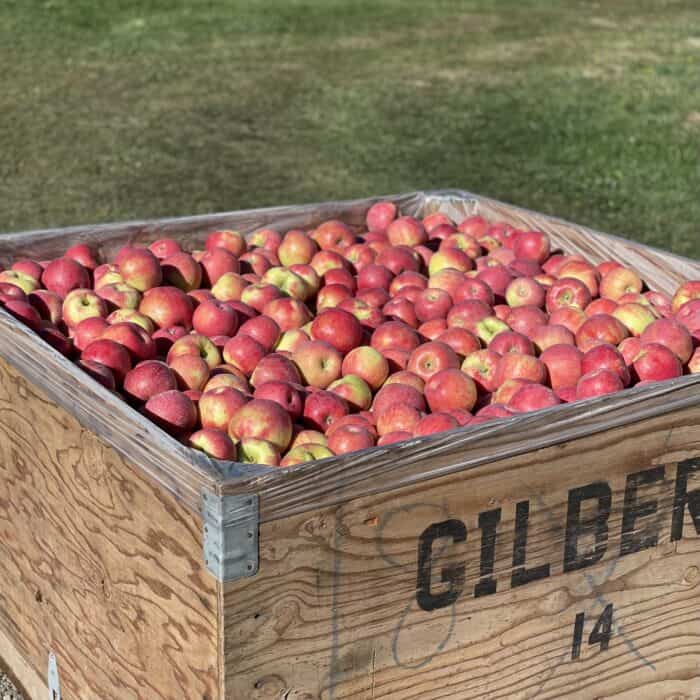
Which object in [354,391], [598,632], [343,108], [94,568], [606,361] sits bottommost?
[343,108]

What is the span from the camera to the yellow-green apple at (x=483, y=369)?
2.75 metres

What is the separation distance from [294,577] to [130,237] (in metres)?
1.93

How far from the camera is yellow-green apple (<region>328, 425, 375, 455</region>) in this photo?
2350mm

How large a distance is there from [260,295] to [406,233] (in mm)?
808

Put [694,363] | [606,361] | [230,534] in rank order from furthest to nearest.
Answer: [694,363], [606,361], [230,534]

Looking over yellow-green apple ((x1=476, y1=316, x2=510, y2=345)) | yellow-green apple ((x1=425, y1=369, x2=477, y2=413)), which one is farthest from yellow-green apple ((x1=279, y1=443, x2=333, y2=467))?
yellow-green apple ((x1=476, y1=316, x2=510, y2=345))

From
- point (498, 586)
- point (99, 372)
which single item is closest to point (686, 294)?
point (498, 586)

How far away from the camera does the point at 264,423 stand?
2359mm

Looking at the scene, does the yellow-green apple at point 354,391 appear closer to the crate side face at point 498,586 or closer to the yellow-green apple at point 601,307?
the crate side face at point 498,586

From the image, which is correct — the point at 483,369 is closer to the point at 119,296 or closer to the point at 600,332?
the point at 600,332

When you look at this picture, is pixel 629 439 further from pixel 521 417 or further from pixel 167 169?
pixel 167 169

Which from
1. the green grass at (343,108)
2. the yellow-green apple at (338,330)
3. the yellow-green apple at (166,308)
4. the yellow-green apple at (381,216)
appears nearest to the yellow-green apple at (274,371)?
the yellow-green apple at (338,330)

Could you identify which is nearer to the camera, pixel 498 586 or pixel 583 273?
pixel 498 586

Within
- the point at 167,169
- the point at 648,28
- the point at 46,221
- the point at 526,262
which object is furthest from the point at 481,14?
the point at 526,262
